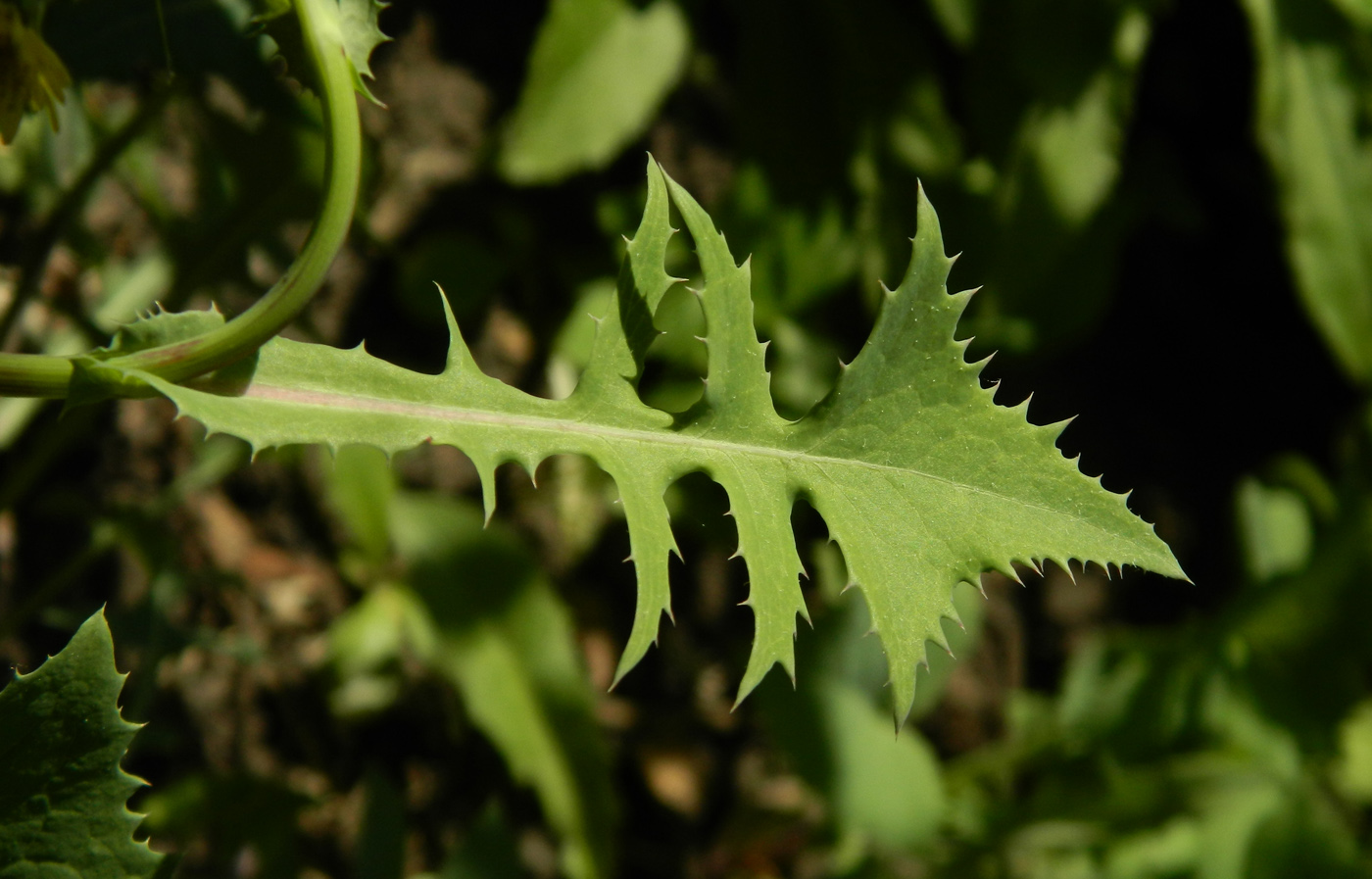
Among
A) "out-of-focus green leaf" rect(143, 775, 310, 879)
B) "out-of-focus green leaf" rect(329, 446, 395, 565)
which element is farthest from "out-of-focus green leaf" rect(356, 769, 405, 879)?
"out-of-focus green leaf" rect(329, 446, 395, 565)

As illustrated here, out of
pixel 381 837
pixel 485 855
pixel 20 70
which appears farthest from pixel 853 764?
pixel 20 70

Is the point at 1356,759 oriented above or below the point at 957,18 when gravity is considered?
below

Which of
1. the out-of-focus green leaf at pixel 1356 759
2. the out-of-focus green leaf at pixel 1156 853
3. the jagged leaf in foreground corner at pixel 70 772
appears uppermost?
the jagged leaf in foreground corner at pixel 70 772

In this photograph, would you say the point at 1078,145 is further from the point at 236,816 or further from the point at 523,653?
the point at 236,816

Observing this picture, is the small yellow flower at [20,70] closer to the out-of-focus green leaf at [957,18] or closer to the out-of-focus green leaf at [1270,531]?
the out-of-focus green leaf at [957,18]

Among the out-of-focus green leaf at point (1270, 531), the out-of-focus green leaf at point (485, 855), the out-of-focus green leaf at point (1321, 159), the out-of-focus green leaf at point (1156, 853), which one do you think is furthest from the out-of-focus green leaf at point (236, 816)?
the out-of-focus green leaf at point (1321, 159)

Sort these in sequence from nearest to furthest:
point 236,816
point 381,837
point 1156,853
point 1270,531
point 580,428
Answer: point 580,428 → point 381,837 → point 236,816 → point 1156,853 → point 1270,531

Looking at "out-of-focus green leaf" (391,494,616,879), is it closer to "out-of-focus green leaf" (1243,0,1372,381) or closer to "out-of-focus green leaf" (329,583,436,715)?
"out-of-focus green leaf" (329,583,436,715)
